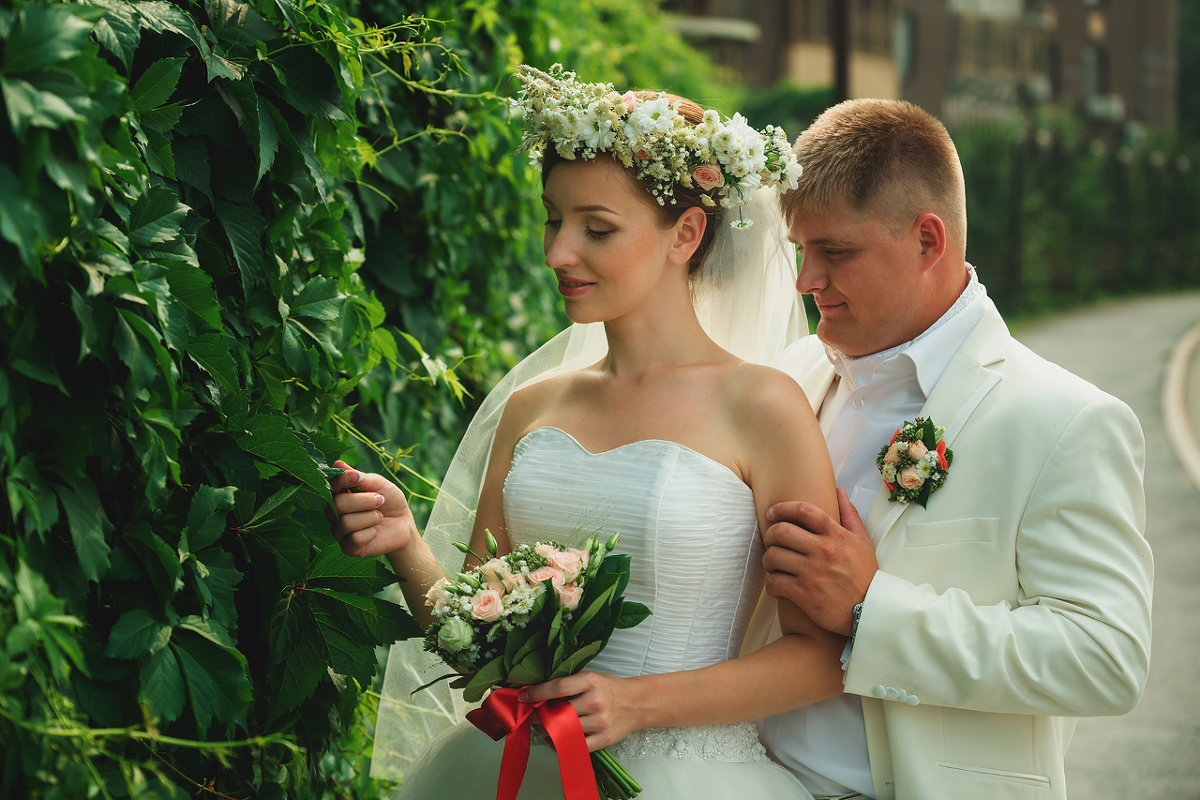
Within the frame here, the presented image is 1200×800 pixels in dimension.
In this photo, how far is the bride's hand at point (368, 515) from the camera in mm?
2453

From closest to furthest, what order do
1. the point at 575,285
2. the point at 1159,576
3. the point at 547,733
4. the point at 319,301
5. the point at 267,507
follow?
the point at 267,507
the point at 547,733
the point at 319,301
the point at 575,285
the point at 1159,576

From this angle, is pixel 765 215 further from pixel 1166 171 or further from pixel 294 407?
pixel 1166 171

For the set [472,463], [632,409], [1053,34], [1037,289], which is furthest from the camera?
[1053,34]

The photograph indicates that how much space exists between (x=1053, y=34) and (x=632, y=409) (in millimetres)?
39464

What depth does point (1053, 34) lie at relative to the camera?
37000mm

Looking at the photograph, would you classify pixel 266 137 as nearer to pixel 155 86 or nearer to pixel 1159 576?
pixel 155 86

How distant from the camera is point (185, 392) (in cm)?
185

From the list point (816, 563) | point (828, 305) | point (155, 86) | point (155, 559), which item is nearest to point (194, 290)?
point (155, 86)

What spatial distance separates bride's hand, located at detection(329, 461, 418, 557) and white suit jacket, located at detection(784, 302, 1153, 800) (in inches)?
43.0

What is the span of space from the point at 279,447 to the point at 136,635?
1.52ft

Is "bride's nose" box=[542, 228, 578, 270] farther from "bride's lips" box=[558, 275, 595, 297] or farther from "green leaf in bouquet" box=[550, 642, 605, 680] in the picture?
"green leaf in bouquet" box=[550, 642, 605, 680]

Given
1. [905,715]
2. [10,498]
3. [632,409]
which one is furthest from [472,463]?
[10,498]

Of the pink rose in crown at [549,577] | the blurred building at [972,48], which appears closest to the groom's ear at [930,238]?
the pink rose in crown at [549,577]

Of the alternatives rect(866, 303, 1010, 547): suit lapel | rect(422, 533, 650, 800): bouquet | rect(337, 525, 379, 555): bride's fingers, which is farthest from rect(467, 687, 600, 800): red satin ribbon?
rect(866, 303, 1010, 547): suit lapel
